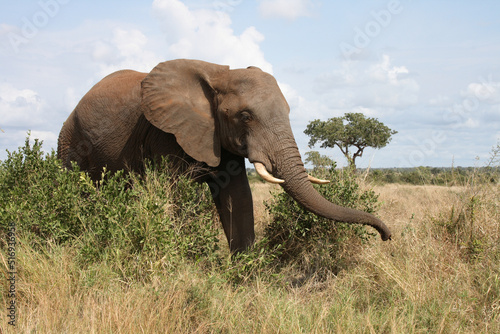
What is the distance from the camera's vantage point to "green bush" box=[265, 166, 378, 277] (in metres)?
5.93

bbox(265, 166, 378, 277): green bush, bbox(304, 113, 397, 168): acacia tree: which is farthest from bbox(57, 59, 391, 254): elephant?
bbox(304, 113, 397, 168): acacia tree

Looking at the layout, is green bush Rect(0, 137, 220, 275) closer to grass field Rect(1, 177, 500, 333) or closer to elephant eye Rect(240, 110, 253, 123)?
grass field Rect(1, 177, 500, 333)

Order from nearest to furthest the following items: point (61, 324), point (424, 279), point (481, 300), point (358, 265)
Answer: point (61, 324) < point (481, 300) < point (424, 279) < point (358, 265)

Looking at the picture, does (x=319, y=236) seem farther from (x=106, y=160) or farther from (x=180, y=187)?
(x=106, y=160)

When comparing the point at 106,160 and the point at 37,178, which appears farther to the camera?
the point at 106,160

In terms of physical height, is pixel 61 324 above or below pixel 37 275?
below

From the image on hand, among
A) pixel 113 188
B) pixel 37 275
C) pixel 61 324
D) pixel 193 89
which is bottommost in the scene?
pixel 61 324

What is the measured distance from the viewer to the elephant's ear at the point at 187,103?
229 inches

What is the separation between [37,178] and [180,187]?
198 cm

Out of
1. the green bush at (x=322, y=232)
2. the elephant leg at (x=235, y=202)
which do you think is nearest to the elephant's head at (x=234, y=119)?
the elephant leg at (x=235, y=202)

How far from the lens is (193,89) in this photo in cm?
598

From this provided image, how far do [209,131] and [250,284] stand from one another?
76.9 inches

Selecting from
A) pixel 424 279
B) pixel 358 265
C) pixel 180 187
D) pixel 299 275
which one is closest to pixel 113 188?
pixel 180 187

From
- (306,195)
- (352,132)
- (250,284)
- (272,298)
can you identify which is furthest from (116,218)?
(352,132)
